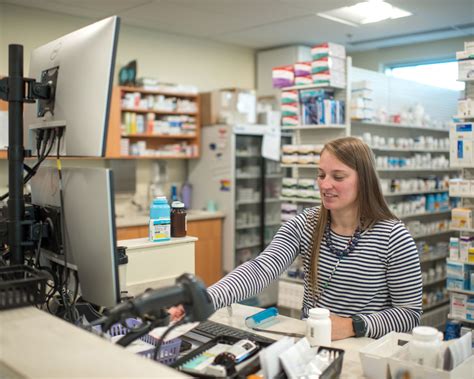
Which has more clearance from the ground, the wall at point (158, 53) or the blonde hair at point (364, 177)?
the wall at point (158, 53)

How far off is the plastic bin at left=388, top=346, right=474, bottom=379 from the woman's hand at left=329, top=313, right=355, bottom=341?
1.27 feet

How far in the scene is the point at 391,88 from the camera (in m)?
5.65

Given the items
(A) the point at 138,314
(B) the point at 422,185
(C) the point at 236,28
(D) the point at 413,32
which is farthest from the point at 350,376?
(D) the point at 413,32

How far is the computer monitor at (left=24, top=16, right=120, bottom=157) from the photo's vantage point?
4.51 feet

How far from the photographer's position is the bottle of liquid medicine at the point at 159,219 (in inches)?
97.9

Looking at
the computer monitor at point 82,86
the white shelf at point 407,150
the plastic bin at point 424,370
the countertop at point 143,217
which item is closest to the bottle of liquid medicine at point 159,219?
the computer monitor at point 82,86

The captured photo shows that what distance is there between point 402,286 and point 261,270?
53cm

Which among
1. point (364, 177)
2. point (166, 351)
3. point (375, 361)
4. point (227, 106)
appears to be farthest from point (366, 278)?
point (227, 106)

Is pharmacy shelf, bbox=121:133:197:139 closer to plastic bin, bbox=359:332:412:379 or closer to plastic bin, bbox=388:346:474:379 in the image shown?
plastic bin, bbox=359:332:412:379

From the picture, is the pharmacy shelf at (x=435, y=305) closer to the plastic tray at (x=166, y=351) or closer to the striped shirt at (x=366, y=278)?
the striped shirt at (x=366, y=278)

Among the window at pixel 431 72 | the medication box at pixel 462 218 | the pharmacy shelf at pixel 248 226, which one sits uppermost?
the window at pixel 431 72

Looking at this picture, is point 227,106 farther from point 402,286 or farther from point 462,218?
point 402,286

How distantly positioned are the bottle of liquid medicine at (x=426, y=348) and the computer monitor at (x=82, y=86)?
93 centimetres

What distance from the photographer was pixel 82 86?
4.76ft
